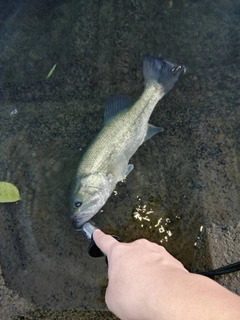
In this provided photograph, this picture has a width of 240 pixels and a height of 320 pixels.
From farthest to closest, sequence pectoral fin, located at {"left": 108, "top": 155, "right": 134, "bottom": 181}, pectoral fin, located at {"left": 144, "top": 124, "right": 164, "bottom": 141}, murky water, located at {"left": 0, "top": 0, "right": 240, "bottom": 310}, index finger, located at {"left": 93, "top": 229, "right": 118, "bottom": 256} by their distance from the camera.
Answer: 1. pectoral fin, located at {"left": 144, "top": 124, "right": 164, "bottom": 141}
2. murky water, located at {"left": 0, "top": 0, "right": 240, "bottom": 310}
3. pectoral fin, located at {"left": 108, "top": 155, "right": 134, "bottom": 181}
4. index finger, located at {"left": 93, "top": 229, "right": 118, "bottom": 256}

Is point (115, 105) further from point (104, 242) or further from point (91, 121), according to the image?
point (104, 242)

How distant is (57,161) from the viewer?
3.24m

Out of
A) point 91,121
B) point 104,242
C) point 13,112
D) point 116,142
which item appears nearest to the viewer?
point 104,242

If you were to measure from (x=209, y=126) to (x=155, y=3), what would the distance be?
143cm

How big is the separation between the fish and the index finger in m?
0.53

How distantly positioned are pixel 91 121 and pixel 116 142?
0.52 m

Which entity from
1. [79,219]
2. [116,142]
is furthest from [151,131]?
[79,219]

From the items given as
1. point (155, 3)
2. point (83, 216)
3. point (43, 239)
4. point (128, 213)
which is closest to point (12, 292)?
point (43, 239)

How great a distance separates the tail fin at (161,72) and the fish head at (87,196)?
3.21 ft

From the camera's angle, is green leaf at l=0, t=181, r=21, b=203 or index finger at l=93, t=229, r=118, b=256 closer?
index finger at l=93, t=229, r=118, b=256

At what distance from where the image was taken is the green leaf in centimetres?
313

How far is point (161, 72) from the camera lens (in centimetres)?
308

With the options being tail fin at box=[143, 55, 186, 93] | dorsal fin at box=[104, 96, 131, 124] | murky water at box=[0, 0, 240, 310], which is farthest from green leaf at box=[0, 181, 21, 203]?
tail fin at box=[143, 55, 186, 93]

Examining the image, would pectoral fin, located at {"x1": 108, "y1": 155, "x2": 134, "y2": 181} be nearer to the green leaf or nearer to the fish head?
the fish head
